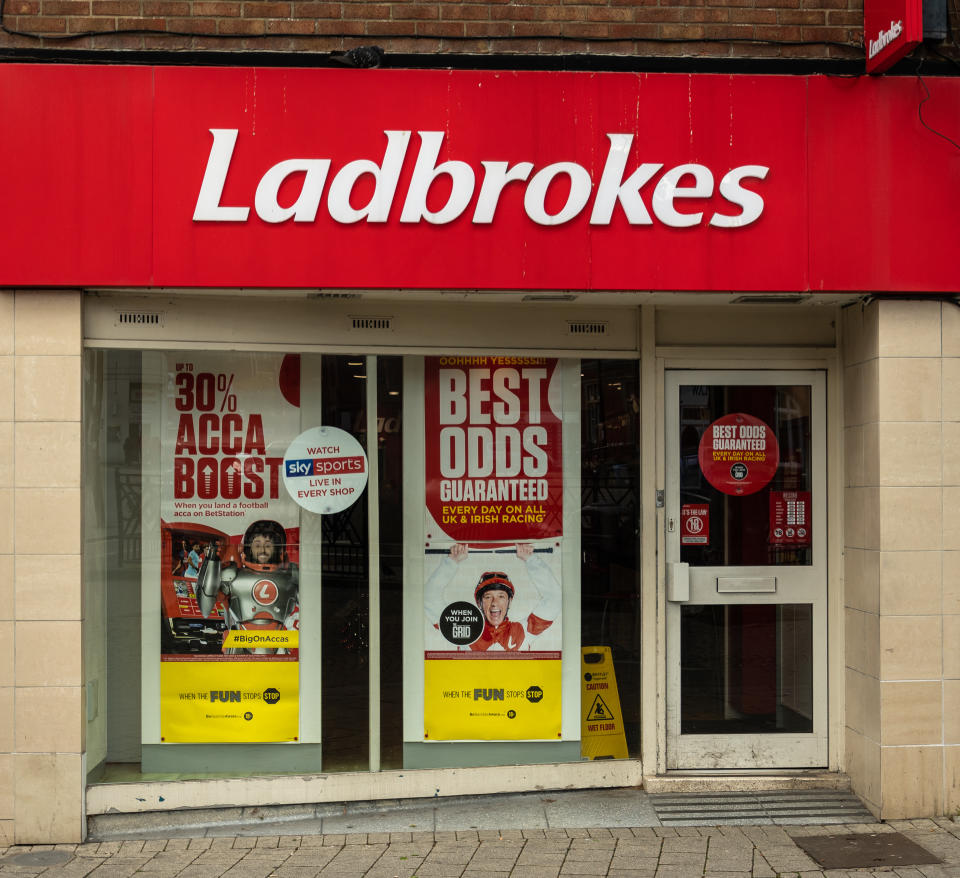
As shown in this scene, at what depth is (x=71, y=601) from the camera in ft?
17.8

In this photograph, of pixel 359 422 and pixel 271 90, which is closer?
pixel 271 90

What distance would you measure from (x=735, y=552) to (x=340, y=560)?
231 centimetres

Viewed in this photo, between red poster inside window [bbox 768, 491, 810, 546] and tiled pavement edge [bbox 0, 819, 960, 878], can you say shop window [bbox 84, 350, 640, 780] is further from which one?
red poster inside window [bbox 768, 491, 810, 546]

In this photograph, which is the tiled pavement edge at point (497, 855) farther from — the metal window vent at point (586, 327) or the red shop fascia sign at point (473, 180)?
the red shop fascia sign at point (473, 180)

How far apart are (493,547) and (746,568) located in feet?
4.90

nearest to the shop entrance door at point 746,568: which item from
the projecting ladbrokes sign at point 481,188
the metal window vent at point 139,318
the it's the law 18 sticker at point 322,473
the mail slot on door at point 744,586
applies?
the mail slot on door at point 744,586

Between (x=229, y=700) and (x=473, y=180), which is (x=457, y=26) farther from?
(x=229, y=700)

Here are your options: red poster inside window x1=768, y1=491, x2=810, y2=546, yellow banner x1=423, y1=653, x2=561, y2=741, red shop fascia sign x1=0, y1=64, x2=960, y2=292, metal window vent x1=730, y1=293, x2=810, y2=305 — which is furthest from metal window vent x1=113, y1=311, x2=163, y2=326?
red poster inside window x1=768, y1=491, x2=810, y2=546

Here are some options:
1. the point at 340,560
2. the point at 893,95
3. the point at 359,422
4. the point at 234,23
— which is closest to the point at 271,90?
the point at 234,23

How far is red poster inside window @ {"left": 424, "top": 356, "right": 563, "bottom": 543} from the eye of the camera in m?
6.10

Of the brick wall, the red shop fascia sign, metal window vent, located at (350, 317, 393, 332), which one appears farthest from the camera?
metal window vent, located at (350, 317, 393, 332)

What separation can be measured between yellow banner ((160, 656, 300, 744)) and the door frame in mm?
2055

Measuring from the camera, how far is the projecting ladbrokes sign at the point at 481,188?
5.40 m

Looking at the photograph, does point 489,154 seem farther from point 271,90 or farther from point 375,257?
point 271,90
